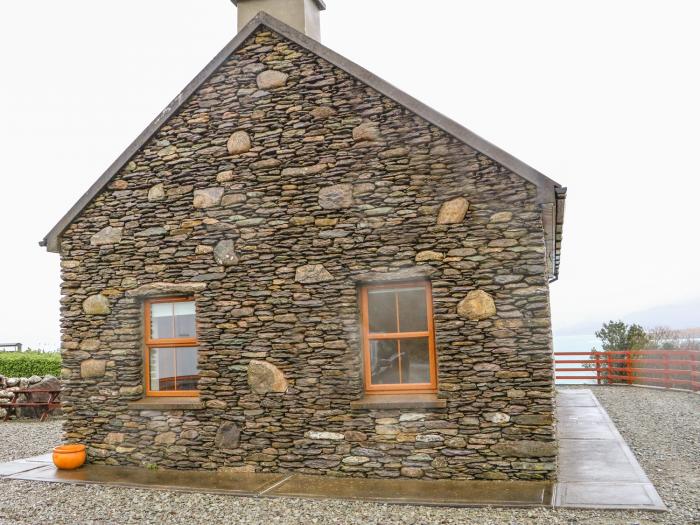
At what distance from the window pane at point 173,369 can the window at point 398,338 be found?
2.65m

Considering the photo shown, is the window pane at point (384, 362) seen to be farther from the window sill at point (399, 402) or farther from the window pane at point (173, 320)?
the window pane at point (173, 320)

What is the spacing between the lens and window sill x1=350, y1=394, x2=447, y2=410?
7797 mm

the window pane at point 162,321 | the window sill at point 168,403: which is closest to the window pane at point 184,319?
the window pane at point 162,321

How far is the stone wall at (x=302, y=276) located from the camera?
25.2 feet

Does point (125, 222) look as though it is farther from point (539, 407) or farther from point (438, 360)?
point (539, 407)

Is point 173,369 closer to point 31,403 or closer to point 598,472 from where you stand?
point 598,472

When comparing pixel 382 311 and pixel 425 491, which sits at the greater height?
pixel 382 311

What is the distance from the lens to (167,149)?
373 inches

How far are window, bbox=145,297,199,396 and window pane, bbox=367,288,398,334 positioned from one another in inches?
105

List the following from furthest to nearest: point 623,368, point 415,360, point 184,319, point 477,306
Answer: point 623,368 < point 184,319 < point 415,360 < point 477,306

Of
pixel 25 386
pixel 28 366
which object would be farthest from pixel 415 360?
pixel 28 366

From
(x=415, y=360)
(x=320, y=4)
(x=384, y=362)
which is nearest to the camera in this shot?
(x=415, y=360)

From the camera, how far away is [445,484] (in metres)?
7.53

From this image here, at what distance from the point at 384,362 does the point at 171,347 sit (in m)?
3.24
